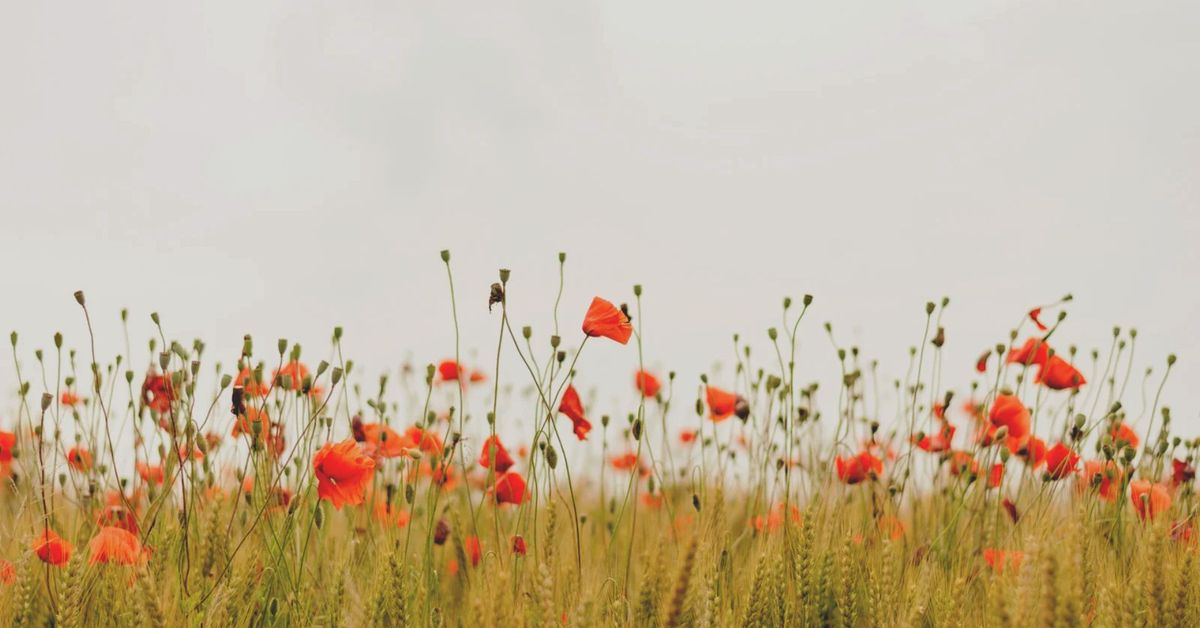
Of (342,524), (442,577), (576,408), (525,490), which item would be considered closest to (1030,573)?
(576,408)

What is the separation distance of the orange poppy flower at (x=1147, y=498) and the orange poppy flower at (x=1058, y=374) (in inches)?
16.5

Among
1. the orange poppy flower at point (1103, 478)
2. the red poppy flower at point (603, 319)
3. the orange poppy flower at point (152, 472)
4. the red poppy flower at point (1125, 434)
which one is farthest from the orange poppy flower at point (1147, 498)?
the orange poppy flower at point (152, 472)

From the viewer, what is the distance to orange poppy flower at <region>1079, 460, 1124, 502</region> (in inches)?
116

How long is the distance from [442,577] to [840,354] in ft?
4.93

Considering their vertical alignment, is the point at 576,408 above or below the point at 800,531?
above

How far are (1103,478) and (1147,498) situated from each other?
0.26 metres

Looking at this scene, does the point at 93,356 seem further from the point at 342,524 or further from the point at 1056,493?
the point at 1056,493

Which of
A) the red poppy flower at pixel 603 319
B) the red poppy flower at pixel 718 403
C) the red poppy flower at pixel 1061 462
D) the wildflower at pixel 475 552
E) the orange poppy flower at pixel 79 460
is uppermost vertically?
the red poppy flower at pixel 603 319

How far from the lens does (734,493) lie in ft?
14.6

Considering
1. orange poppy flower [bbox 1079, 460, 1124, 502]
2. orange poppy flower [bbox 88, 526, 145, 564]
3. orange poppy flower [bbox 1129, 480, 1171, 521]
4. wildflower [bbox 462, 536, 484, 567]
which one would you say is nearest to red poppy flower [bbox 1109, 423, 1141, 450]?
orange poppy flower [bbox 1079, 460, 1124, 502]

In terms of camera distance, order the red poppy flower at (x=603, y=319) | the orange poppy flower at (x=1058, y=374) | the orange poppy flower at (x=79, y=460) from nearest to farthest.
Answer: the red poppy flower at (x=603, y=319)
the orange poppy flower at (x=79, y=460)
the orange poppy flower at (x=1058, y=374)

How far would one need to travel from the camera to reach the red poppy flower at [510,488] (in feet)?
9.91

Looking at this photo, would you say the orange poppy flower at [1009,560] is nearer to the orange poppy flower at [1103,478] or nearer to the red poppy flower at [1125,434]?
the orange poppy flower at [1103,478]

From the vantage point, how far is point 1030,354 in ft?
10.7
